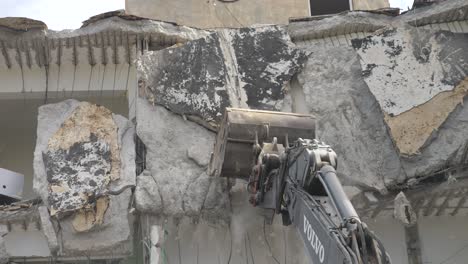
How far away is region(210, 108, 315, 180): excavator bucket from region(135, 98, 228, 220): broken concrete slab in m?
0.96

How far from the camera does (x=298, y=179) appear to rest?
8641mm

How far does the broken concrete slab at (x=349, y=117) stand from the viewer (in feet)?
41.5

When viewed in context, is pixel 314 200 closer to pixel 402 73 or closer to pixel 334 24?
pixel 402 73

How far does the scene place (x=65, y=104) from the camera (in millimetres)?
13523

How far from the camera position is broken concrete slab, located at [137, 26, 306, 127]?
12.9 meters

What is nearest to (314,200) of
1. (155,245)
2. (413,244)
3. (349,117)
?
(155,245)

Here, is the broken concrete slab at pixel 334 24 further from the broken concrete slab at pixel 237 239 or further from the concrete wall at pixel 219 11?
the concrete wall at pixel 219 11

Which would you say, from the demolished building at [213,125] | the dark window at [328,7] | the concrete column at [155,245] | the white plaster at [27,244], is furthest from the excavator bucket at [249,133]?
the dark window at [328,7]

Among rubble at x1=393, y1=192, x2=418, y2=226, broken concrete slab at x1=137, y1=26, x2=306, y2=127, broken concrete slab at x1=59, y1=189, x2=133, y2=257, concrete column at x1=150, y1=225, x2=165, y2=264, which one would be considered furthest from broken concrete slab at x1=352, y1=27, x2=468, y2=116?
broken concrete slab at x1=59, y1=189, x2=133, y2=257

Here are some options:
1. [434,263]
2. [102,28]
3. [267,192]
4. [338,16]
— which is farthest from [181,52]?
[434,263]

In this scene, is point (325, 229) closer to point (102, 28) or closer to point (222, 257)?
point (222, 257)

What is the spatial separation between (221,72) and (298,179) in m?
4.86

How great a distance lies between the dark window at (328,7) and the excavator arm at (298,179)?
22.8 feet

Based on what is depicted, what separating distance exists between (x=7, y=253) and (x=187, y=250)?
3157 mm
